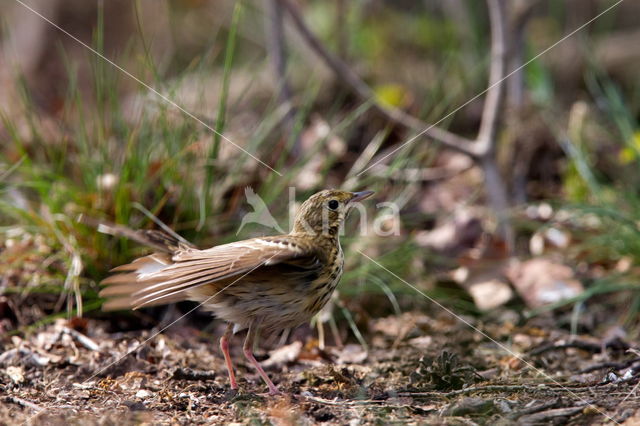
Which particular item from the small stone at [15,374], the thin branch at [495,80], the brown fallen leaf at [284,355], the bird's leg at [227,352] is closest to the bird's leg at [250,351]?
the bird's leg at [227,352]

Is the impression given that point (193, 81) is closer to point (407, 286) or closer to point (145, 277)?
point (407, 286)

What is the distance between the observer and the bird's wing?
3.46 m

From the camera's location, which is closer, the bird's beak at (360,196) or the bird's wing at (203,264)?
the bird's wing at (203,264)

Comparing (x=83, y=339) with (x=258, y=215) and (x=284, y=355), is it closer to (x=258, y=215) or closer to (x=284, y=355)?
(x=284, y=355)

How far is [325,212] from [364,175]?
167cm

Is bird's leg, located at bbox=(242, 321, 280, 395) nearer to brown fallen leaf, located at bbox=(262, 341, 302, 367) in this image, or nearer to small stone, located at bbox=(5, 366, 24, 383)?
brown fallen leaf, located at bbox=(262, 341, 302, 367)

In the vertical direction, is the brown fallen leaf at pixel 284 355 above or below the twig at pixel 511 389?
below

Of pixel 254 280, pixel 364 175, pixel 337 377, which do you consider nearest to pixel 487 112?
pixel 364 175

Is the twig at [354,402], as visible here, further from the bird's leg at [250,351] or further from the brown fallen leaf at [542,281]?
the brown fallen leaf at [542,281]

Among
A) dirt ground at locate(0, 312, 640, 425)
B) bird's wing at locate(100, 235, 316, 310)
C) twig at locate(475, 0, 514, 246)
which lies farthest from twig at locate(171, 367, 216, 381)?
twig at locate(475, 0, 514, 246)

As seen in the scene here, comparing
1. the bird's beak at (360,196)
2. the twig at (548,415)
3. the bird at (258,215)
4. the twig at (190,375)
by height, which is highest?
the bird's beak at (360,196)

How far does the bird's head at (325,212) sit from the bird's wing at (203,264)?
217mm

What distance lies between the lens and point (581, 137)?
6340 millimetres

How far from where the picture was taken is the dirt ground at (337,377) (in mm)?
3328
